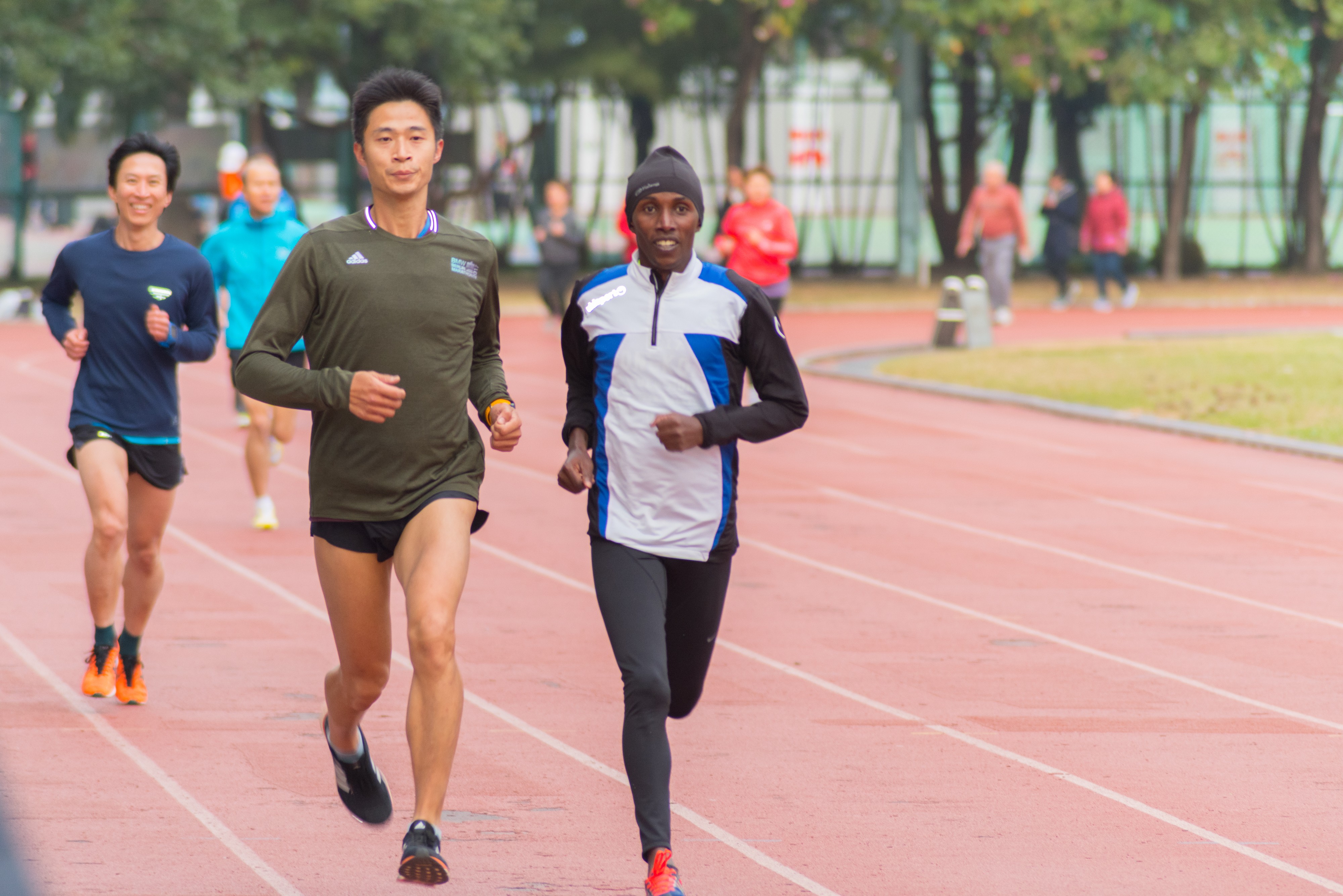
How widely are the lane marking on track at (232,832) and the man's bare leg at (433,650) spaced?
490 millimetres

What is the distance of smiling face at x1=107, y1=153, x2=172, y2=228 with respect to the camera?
684 cm

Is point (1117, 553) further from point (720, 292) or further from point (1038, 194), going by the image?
point (1038, 194)

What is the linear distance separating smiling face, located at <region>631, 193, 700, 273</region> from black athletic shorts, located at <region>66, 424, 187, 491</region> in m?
2.55

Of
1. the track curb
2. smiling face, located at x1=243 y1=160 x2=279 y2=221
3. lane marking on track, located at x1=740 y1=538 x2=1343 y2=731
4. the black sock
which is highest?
smiling face, located at x1=243 y1=160 x2=279 y2=221

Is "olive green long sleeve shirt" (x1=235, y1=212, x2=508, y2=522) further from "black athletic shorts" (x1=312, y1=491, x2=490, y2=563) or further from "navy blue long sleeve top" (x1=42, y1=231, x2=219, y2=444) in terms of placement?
"navy blue long sleeve top" (x1=42, y1=231, x2=219, y2=444)

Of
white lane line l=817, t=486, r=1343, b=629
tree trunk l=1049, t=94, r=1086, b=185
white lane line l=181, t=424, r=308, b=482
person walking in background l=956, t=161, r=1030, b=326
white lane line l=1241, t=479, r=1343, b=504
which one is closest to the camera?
white lane line l=817, t=486, r=1343, b=629

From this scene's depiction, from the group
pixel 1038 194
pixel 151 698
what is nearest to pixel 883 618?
pixel 151 698

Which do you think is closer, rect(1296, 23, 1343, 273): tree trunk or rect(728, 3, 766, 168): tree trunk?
rect(728, 3, 766, 168): tree trunk

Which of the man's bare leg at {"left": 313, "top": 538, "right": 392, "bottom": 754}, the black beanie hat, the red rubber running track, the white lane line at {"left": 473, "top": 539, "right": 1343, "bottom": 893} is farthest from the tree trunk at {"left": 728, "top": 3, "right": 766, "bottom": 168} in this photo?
the man's bare leg at {"left": 313, "top": 538, "right": 392, "bottom": 754}

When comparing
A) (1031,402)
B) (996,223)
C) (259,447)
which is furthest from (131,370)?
(996,223)

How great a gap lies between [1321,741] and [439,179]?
31.8 meters

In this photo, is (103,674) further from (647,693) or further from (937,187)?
→ (937,187)

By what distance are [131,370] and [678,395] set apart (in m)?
2.69

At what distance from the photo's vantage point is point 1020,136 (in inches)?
1559
